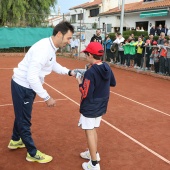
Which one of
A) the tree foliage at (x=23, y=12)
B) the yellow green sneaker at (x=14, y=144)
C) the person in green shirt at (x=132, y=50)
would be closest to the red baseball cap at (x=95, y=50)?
the yellow green sneaker at (x=14, y=144)

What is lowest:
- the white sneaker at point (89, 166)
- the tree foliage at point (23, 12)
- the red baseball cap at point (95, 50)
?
the white sneaker at point (89, 166)

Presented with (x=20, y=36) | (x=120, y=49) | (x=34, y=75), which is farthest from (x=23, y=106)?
(x=20, y=36)

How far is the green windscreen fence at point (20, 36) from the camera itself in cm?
2121

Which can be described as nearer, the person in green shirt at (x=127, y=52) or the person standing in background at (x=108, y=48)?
the person in green shirt at (x=127, y=52)

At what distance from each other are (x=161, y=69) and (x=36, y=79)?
10156mm

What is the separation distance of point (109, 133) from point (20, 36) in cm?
1769

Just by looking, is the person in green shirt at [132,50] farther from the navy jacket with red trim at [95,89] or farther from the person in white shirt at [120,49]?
the navy jacket with red trim at [95,89]

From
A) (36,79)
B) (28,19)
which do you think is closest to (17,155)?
(36,79)

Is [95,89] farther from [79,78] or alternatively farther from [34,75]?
[34,75]

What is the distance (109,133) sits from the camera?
5.54 meters

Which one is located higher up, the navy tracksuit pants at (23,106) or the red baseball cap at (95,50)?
the red baseball cap at (95,50)

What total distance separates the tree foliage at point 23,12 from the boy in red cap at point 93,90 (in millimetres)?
21846

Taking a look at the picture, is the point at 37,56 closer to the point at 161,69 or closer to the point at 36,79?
the point at 36,79

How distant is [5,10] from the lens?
24.1 metres
